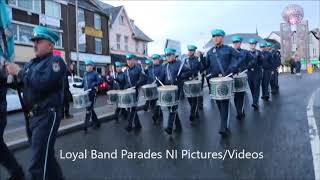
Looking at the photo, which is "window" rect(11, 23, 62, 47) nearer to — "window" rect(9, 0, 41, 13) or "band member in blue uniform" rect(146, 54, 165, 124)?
"window" rect(9, 0, 41, 13)

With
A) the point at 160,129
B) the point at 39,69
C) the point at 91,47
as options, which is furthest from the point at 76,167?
the point at 91,47

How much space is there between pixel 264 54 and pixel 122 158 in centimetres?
863

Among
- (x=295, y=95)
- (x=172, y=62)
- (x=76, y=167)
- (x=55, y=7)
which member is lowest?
(x=76, y=167)

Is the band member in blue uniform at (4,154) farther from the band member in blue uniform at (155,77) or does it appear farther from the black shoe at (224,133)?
the band member in blue uniform at (155,77)

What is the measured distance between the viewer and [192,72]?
10883 mm

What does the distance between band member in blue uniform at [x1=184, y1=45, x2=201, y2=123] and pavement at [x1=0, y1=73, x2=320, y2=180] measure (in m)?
0.34

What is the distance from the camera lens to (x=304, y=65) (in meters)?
59.1

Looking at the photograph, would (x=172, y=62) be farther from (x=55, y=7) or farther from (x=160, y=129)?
(x=55, y=7)

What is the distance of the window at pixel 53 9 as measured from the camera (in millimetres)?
33562

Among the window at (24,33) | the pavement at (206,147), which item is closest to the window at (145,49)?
the window at (24,33)

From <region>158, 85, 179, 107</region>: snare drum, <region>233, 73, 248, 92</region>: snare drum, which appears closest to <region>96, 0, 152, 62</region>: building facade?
<region>233, 73, 248, 92</region>: snare drum

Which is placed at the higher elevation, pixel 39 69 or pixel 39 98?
pixel 39 69

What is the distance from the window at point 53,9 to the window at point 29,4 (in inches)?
43.8

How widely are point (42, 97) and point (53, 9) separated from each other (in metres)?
31.3
